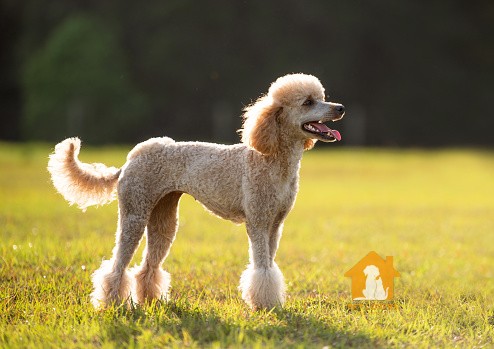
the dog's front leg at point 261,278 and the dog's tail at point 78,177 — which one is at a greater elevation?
the dog's tail at point 78,177

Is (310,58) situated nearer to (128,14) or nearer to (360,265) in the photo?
(128,14)

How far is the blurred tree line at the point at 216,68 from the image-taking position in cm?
3788

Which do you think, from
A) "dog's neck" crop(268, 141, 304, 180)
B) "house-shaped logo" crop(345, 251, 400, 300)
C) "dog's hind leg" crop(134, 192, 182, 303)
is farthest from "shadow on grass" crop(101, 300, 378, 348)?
"dog's neck" crop(268, 141, 304, 180)

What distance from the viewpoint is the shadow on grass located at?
562cm

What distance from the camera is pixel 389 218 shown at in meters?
15.4

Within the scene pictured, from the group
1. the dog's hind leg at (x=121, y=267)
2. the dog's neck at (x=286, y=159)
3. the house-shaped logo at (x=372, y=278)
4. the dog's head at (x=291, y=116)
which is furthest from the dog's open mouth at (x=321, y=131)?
the dog's hind leg at (x=121, y=267)

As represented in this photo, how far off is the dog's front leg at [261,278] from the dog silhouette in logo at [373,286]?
0.82 meters

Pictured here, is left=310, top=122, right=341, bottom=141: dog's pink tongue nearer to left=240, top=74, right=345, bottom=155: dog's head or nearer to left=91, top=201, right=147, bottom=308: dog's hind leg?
left=240, top=74, right=345, bottom=155: dog's head

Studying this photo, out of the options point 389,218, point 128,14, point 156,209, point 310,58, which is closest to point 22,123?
point 128,14

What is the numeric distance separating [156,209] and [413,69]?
125 ft

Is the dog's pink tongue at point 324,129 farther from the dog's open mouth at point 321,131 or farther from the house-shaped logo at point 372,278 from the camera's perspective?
the house-shaped logo at point 372,278

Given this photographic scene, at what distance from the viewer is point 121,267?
22.8ft

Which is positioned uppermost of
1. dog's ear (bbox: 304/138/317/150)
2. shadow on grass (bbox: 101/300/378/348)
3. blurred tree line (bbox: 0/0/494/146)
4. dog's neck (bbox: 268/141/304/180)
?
blurred tree line (bbox: 0/0/494/146)

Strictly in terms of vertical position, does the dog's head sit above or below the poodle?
above
